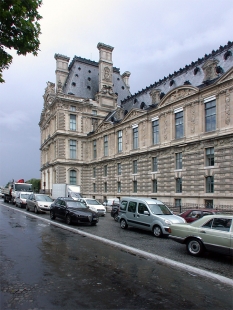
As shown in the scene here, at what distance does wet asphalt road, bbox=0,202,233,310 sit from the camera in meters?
5.59

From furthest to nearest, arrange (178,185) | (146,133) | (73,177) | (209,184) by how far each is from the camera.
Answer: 1. (73,177)
2. (146,133)
3. (178,185)
4. (209,184)

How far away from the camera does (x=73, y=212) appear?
18062 mm

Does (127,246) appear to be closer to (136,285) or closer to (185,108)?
(136,285)

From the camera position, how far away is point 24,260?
8656 mm

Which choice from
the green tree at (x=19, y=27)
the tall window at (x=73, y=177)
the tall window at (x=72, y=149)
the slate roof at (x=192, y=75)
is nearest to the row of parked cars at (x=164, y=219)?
the green tree at (x=19, y=27)

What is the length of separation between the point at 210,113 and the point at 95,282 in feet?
90.0

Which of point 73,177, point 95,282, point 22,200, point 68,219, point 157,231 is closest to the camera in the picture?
point 95,282

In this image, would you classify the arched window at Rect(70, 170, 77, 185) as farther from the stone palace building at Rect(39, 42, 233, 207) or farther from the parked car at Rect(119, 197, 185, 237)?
the parked car at Rect(119, 197, 185, 237)

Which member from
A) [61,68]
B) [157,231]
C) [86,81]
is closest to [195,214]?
[157,231]

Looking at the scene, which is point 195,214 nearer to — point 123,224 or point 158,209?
point 158,209

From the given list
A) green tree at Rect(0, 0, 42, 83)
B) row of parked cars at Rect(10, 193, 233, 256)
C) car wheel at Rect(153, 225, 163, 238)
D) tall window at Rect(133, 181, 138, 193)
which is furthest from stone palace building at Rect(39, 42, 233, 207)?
green tree at Rect(0, 0, 42, 83)

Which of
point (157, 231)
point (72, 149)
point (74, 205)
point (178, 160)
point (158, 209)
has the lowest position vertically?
point (157, 231)

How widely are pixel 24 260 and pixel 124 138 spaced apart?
36742 millimetres

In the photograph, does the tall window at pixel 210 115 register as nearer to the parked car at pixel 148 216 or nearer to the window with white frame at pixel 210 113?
the window with white frame at pixel 210 113
